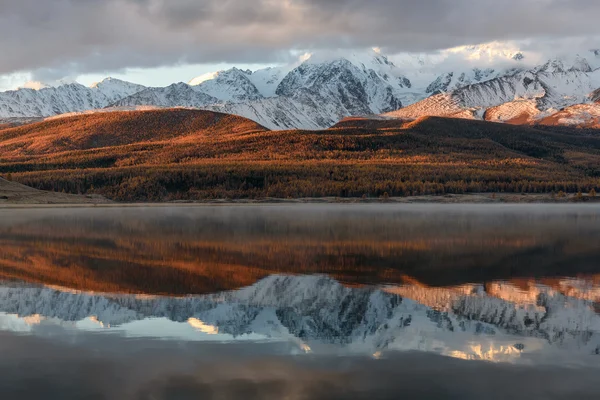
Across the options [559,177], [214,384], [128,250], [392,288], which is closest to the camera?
[214,384]

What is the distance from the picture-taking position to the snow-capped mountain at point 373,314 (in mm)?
20688

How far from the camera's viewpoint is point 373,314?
24219 millimetres

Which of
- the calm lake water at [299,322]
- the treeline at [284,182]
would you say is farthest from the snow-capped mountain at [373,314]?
the treeline at [284,182]

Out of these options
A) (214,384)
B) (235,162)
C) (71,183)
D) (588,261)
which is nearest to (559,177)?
(235,162)

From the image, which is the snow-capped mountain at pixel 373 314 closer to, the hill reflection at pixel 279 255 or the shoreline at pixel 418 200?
the hill reflection at pixel 279 255

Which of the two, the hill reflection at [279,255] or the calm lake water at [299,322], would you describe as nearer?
the calm lake water at [299,322]

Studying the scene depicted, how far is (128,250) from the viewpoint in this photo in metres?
43.8

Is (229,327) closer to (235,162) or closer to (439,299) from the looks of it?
(439,299)

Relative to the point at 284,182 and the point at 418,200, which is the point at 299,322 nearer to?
the point at 418,200

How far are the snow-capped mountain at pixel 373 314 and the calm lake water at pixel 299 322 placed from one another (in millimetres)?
76

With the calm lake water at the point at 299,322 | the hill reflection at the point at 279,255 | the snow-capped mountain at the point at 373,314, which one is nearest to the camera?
the calm lake water at the point at 299,322

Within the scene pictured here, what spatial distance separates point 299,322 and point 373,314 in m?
2.61

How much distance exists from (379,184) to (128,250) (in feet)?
Answer: 367

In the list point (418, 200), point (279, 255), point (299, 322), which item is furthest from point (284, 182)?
point (299, 322)
